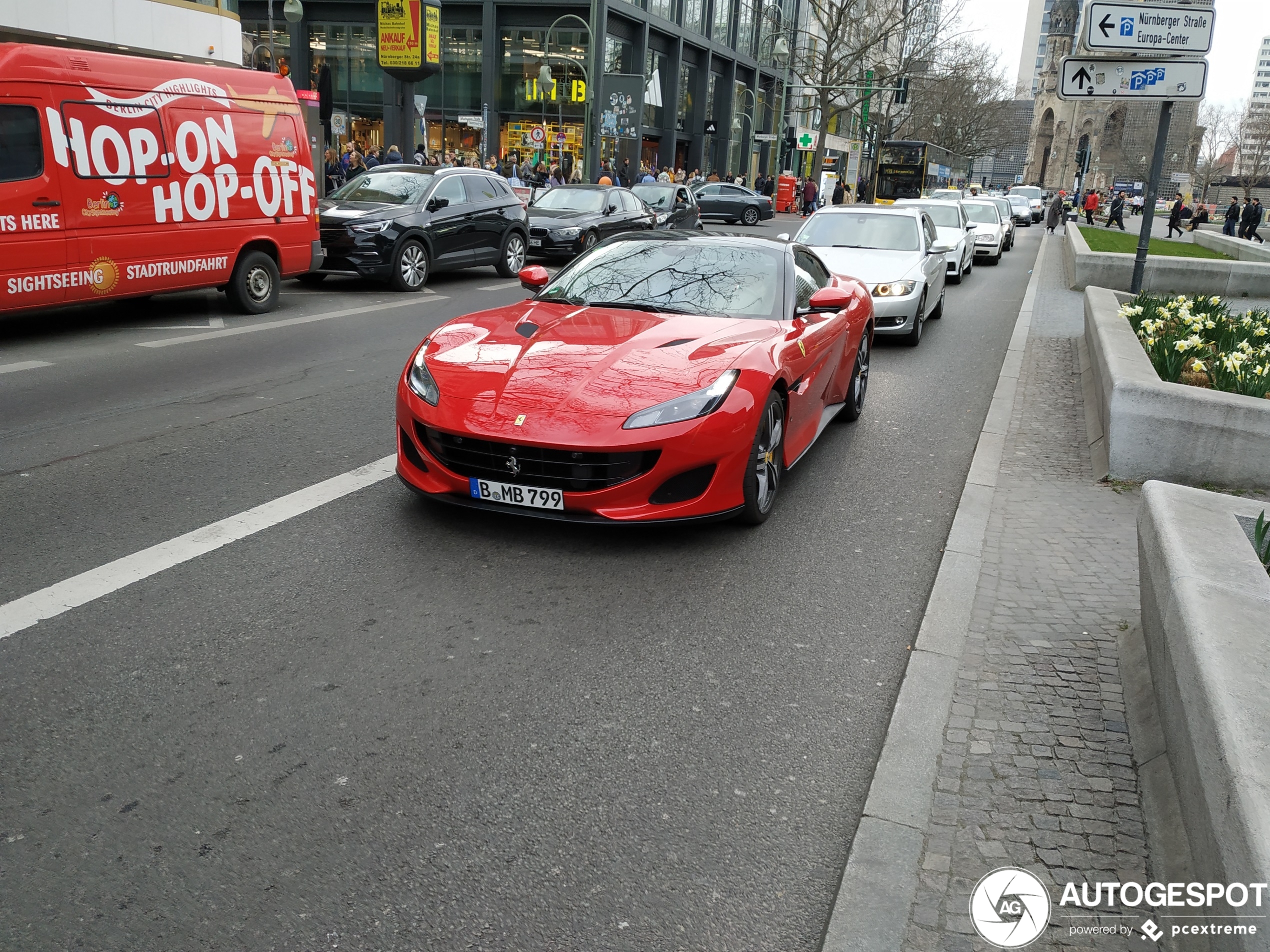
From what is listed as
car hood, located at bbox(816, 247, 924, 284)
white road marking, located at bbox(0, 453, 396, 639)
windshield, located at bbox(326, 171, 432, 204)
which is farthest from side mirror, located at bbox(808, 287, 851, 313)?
windshield, located at bbox(326, 171, 432, 204)

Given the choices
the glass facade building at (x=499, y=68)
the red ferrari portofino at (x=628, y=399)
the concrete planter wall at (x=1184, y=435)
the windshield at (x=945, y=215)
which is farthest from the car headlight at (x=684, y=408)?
the glass facade building at (x=499, y=68)

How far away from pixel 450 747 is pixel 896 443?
17.0 ft

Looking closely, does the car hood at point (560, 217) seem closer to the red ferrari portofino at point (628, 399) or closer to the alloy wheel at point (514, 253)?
the alloy wheel at point (514, 253)

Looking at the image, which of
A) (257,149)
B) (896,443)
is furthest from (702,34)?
(896,443)

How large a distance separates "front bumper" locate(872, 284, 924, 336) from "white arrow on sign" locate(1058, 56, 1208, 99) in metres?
2.56

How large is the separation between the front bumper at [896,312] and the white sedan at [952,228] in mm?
7221

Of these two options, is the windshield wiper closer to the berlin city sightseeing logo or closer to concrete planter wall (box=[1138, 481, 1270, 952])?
concrete planter wall (box=[1138, 481, 1270, 952])

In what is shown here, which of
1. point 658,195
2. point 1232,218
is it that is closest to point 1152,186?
point 658,195

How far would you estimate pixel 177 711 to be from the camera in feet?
11.6

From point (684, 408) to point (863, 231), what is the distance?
9.22 metres

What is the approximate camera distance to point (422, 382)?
537 centimetres

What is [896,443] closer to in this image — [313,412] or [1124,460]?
[1124,460]

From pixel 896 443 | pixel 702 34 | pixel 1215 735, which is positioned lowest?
pixel 896 443

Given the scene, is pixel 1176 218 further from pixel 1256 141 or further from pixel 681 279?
pixel 1256 141
